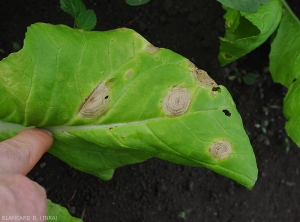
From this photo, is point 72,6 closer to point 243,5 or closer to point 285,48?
point 243,5

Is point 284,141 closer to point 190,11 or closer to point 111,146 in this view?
point 190,11

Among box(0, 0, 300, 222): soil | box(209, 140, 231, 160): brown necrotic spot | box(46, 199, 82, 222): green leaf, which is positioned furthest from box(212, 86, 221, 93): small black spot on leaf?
box(0, 0, 300, 222): soil

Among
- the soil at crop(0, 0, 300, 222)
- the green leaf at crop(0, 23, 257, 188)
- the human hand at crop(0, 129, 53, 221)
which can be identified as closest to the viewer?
the human hand at crop(0, 129, 53, 221)

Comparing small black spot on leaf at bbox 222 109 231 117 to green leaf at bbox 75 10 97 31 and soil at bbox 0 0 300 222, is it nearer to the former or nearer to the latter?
green leaf at bbox 75 10 97 31

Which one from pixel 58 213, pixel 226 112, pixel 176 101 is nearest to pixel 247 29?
pixel 226 112

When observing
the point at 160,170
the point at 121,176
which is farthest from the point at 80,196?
the point at 160,170

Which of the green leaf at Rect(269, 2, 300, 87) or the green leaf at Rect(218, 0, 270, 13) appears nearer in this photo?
the green leaf at Rect(218, 0, 270, 13)
